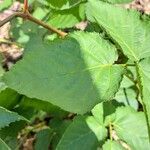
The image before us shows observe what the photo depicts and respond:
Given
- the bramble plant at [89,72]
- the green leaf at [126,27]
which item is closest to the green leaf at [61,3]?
the bramble plant at [89,72]

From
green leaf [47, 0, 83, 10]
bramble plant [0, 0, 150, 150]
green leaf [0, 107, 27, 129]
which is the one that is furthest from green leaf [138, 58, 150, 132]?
green leaf [47, 0, 83, 10]

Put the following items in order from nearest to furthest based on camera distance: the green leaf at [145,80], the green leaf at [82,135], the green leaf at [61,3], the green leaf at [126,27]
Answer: the green leaf at [145,80], the green leaf at [126,27], the green leaf at [82,135], the green leaf at [61,3]

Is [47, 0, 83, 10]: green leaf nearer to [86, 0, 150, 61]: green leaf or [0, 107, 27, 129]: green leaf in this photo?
[86, 0, 150, 61]: green leaf

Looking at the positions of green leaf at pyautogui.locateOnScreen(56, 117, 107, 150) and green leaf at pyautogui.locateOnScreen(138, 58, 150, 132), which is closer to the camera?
green leaf at pyautogui.locateOnScreen(138, 58, 150, 132)

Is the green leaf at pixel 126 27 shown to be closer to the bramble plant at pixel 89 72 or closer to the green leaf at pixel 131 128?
the bramble plant at pixel 89 72

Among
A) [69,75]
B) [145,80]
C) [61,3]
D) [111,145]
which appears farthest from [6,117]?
Result: [61,3]

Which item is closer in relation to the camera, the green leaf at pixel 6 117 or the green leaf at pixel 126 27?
the green leaf at pixel 6 117
